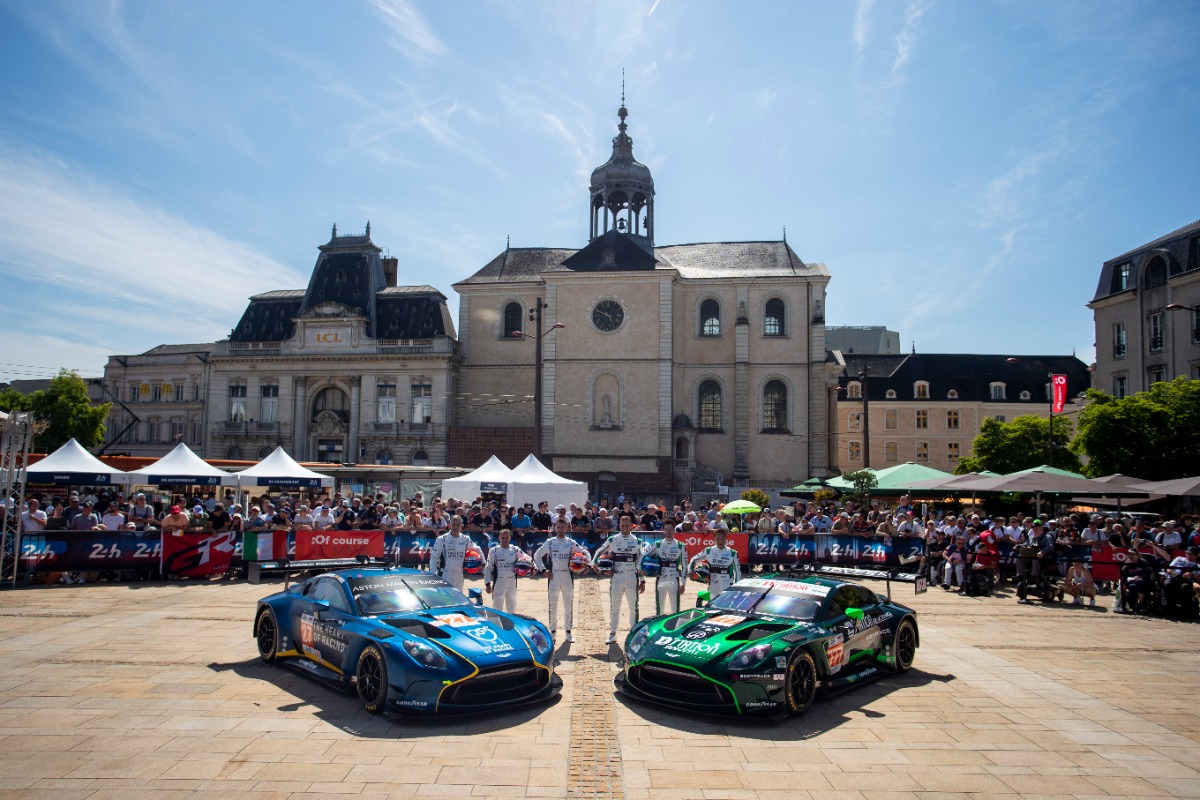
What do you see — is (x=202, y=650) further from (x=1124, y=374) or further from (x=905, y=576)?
(x=1124, y=374)

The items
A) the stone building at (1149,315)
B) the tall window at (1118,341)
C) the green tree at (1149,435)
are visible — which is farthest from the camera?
the tall window at (1118,341)

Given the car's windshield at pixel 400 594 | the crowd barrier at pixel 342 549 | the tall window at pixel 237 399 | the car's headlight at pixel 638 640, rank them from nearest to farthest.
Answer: the car's headlight at pixel 638 640 < the car's windshield at pixel 400 594 < the crowd barrier at pixel 342 549 < the tall window at pixel 237 399

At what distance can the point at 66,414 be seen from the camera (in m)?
57.0

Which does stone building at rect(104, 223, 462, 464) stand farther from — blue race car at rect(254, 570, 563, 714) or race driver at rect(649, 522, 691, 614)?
blue race car at rect(254, 570, 563, 714)

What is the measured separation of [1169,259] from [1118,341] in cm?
548

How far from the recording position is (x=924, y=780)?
6.85 metres

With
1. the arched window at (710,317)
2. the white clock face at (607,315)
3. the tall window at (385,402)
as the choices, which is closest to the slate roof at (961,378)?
the arched window at (710,317)

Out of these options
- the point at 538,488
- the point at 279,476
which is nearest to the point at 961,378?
the point at 538,488

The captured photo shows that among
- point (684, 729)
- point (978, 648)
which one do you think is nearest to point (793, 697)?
point (684, 729)

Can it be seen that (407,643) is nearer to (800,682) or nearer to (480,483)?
(800,682)

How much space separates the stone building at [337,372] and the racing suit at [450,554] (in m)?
38.8

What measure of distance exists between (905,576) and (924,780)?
5.89 meters

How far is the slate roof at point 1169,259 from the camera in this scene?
40.4 meters

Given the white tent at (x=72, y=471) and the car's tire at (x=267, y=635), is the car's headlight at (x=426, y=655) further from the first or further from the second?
the white tent at (x=72, y=471)
